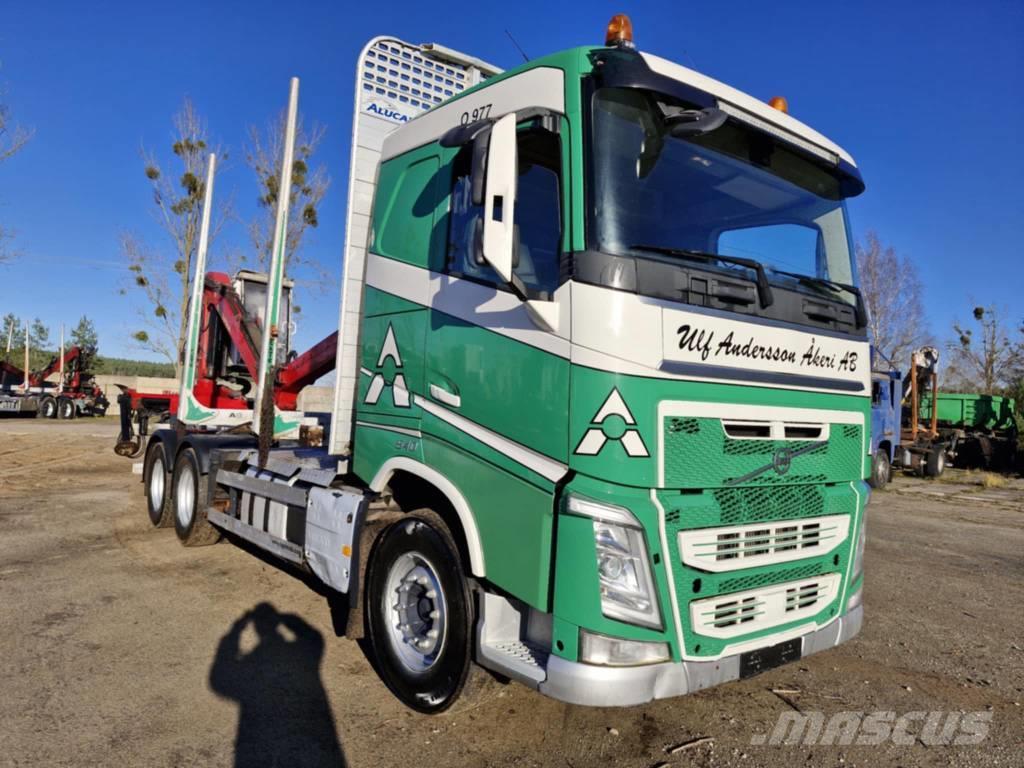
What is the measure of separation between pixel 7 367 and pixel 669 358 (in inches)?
1454

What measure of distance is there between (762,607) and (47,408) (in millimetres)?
34289

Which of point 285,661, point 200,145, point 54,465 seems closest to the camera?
point 285,661

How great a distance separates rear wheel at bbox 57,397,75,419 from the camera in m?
30.0

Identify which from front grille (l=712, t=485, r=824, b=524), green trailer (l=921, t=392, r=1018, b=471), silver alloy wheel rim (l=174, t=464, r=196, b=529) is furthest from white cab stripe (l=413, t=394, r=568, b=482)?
green trailer (l=921, t=392, r=1018, b=471)

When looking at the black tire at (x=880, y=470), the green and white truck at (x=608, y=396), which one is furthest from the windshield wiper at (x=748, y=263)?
the black tire at (x=880, y=470)

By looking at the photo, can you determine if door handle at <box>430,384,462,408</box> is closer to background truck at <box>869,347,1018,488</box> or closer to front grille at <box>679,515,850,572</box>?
front grille at <box>679,515,850,572</box>

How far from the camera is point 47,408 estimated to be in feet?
97.5

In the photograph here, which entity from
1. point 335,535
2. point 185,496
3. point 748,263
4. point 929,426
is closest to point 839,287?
point 748,263

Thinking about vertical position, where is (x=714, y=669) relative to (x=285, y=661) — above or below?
above

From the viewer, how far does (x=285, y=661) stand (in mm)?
4148

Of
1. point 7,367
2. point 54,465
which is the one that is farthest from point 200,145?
point 7,367

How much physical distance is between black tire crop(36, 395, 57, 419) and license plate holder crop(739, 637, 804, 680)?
34.1m

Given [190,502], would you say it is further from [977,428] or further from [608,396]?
[977,428]

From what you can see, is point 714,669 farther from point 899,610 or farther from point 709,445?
point 899,610
